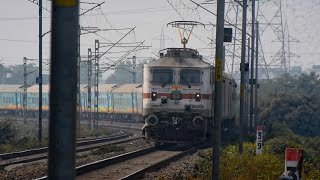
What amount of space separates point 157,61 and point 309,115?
28.2 m

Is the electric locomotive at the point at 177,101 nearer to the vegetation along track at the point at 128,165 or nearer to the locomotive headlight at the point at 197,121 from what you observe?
the locomotive headlight at the point at 197,121

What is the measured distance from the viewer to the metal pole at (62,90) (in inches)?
168

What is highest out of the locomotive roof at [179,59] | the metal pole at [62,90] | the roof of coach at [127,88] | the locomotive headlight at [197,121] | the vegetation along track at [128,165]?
the locomotive roof at [179,59]

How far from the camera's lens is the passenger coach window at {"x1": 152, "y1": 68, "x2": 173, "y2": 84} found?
72.7 ft

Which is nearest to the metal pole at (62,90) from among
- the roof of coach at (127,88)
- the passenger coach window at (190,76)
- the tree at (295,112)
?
the passenger coach window at (190,76)

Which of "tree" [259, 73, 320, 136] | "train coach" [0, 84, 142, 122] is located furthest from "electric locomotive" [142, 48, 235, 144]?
"train coach" [0, 84, 142, 122]

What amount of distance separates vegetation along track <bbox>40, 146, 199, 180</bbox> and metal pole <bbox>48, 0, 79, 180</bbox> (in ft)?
30.5

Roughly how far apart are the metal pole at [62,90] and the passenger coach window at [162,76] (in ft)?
58.6

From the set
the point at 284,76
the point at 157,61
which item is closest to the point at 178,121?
the point at 157,61

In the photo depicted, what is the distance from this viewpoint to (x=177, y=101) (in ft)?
72.2

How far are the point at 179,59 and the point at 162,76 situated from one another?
1197mm

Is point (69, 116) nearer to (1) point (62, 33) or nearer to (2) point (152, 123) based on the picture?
(1) point (62, 33)

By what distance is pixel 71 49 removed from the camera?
4.30 m

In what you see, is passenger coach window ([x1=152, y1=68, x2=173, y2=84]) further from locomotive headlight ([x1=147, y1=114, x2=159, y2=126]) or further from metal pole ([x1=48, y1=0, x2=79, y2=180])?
metal pole ([x1=48, y1=0, x2=79, y2=180])
